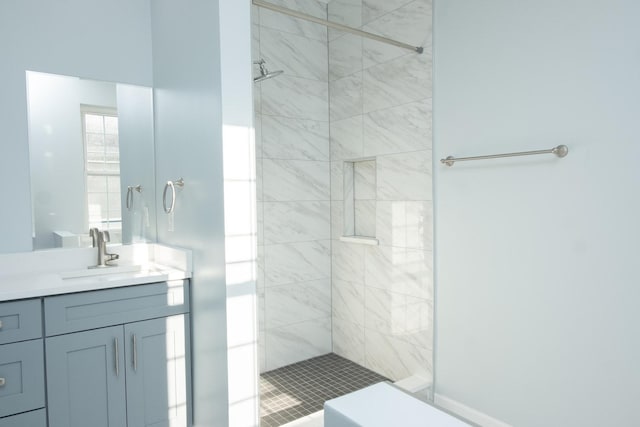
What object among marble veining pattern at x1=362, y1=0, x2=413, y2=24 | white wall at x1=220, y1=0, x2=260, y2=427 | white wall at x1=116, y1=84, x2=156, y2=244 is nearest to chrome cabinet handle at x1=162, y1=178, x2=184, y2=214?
white wall at x1=116, y1=84, x2=156, y2=244

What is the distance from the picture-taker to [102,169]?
8.35 feet

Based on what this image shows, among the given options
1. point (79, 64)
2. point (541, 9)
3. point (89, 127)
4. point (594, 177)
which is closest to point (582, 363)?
point (594, 177)

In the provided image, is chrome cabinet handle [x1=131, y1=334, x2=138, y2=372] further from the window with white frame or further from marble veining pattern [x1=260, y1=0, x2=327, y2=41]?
marble veining pattern [x1=260, y1=0, x2=327, y2=41]

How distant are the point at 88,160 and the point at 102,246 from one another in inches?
19.4

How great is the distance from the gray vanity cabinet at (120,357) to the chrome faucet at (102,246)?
0.48 meters

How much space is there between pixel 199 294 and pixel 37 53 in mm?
1563

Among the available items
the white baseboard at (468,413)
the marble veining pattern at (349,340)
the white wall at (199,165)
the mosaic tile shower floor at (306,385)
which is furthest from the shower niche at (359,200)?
the white wall at (199,165)

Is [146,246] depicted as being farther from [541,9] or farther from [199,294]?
[541,9]

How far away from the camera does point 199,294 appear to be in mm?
2234

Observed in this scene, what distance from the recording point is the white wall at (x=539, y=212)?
1.88 meters

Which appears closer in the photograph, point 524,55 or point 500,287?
point 524,55

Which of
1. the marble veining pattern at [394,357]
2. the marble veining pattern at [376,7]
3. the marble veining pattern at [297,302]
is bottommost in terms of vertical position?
the marble veining pattern at [394,357]

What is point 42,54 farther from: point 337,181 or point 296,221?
point 337,181

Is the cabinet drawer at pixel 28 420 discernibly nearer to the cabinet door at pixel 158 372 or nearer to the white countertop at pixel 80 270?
the cabinet door at pixel 158 372
